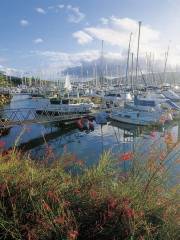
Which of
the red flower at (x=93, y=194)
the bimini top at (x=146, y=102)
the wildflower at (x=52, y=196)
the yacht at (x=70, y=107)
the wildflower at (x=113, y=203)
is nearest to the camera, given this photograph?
the wildflower at (x=113, y=203)

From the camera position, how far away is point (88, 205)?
467 centimetres

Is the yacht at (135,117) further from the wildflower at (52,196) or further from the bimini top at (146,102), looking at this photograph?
the wildflower at (52,196)

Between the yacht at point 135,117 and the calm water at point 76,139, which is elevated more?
the yacht at point 135,117

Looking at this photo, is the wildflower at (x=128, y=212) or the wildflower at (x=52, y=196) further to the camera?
the wildflower at (x=52, y=196)

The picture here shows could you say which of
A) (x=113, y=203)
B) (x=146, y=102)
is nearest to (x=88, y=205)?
(x=113, y=203)

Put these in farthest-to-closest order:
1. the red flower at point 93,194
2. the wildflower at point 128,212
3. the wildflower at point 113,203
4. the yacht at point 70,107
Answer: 1. the yacht at point 70,107
2. the red flower at point 93,194
3. the wildflower at point 113,203
4. the wildflower at point 128,212

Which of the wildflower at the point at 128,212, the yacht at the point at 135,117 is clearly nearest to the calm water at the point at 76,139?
the yacht at the point at 135,117

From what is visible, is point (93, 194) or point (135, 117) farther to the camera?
point (135, 117)

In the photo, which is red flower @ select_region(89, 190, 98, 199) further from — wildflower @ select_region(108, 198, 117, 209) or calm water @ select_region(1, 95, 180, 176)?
calm water @ select_region(1, 95, 180, 176)

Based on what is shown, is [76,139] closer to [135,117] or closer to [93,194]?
[135,117]

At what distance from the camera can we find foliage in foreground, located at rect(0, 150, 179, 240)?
4.00 meters

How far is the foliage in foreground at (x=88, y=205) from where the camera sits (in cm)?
400

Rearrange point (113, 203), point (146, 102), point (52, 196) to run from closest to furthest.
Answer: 1. point (113, 203)
2. point (52, 196)
3. point (146, 102)

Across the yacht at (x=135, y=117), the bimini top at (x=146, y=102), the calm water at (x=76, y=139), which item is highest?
the bimini top at (x=146, y=102)
